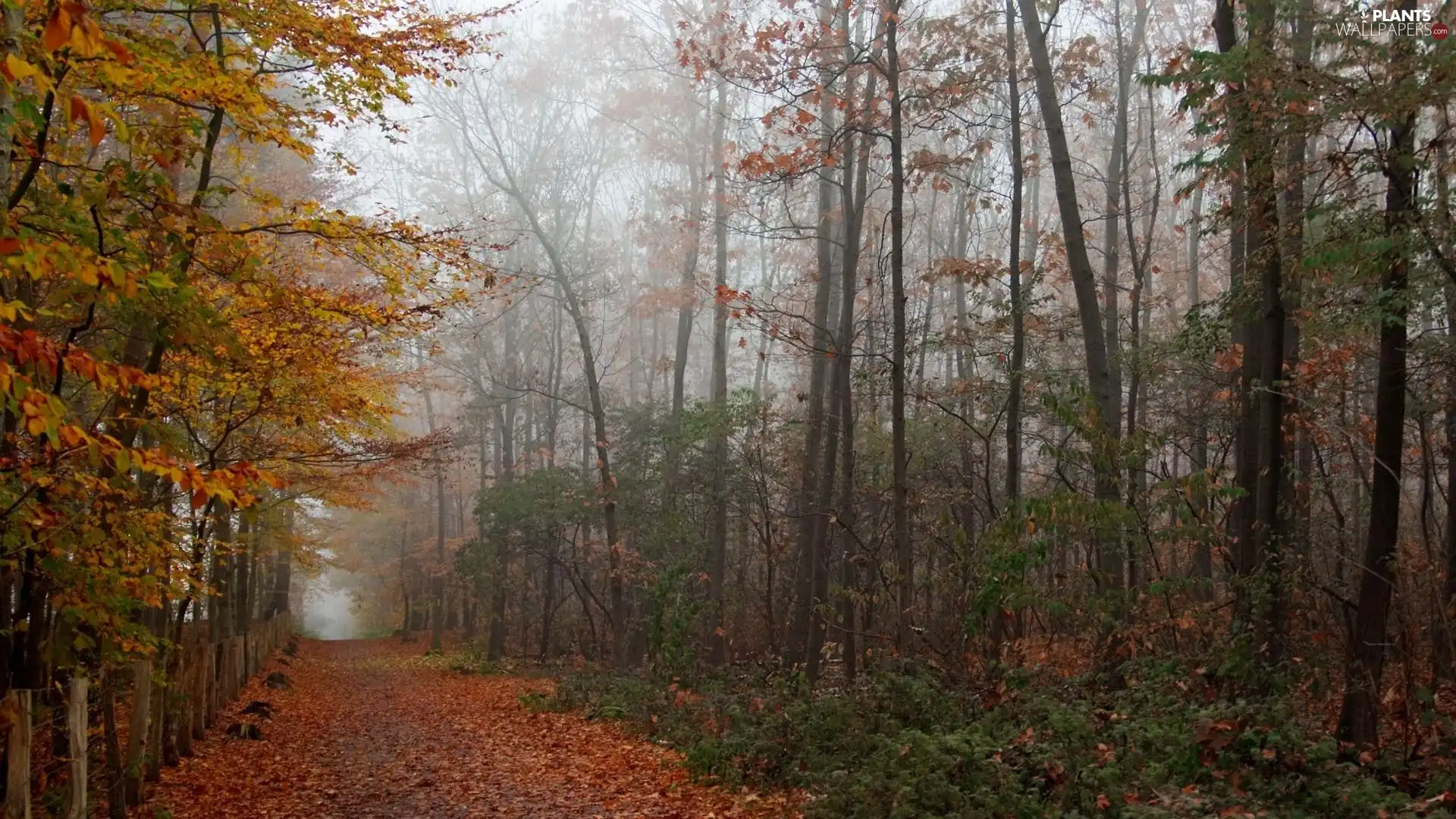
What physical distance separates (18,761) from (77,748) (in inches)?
23.5

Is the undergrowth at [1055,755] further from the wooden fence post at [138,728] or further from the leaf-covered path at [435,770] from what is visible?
the wooden fence post at [138,728]

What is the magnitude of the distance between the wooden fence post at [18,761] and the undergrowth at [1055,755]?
4.82 m

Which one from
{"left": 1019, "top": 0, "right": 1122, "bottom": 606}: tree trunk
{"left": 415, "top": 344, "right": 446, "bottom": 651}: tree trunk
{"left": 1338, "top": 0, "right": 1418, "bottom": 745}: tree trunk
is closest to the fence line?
Result: {"left": 1338, "top": 0, "right": 1418, "bottom": 745}: tree trunk

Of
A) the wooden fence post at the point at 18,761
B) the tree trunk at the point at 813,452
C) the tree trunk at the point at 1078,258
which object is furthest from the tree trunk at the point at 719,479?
the wooden fence post at the point at 18,761

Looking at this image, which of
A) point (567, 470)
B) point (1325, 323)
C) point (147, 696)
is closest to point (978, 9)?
point (1325, 323)

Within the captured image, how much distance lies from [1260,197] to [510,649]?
24691 millimetres

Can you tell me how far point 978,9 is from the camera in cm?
1228

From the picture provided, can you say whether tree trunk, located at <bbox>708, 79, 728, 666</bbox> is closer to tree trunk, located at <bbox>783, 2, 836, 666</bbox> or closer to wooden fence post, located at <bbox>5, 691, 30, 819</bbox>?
tree trunk, located at <bbox>783, 2, 836, 666</bbox>

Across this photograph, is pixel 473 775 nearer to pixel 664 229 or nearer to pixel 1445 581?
pixel 1445 581

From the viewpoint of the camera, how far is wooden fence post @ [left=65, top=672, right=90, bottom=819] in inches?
236

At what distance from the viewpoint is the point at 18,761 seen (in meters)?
5.48

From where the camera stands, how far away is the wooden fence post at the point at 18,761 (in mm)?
5424

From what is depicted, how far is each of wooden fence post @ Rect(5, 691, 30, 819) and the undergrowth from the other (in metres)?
4.82

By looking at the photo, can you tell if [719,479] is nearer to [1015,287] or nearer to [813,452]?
[813,452]
